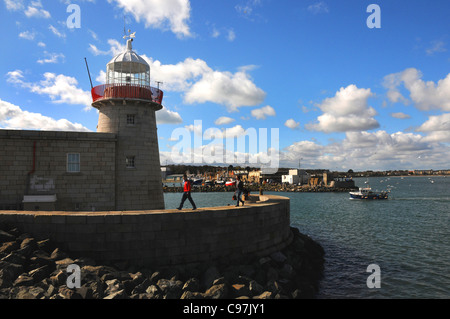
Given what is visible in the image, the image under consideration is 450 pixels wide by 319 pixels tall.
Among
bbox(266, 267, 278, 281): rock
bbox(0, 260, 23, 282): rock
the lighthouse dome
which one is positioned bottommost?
bbox(266, 267, 278, 281): rock

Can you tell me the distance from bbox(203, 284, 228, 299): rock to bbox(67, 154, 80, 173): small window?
938 cm

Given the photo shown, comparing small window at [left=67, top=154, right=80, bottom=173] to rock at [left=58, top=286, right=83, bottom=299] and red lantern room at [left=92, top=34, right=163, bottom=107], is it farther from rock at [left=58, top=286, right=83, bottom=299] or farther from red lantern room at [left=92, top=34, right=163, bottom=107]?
rock at [left=58, top=286, right=83, bottom=299]

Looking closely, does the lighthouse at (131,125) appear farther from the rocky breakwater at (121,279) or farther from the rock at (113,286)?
the rock at (113,286)

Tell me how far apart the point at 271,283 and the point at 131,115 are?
37.5 feet

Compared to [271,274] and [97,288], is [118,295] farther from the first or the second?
[271,274]

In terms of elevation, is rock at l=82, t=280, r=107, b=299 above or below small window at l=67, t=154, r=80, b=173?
below

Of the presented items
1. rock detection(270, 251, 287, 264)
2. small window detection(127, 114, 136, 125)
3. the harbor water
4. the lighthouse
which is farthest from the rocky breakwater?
small window detection(127, 114, 136, 125)

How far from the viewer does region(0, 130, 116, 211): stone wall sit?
13.9 m

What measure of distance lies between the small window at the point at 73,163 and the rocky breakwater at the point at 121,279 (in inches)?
199

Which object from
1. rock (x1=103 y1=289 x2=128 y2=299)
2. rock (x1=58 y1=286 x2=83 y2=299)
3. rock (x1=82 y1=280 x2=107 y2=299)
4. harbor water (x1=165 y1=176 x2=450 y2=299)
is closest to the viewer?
rock (x1=58 y1=286 x2=83 y2=299)

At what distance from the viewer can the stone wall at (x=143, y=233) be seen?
10.2 meters

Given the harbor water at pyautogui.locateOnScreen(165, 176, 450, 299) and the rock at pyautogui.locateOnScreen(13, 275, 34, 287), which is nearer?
the rock at pyautogui.locateOnScreen(13, 275, 34, 287)

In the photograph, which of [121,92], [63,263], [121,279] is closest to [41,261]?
[63,263]

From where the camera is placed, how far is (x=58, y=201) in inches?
570
